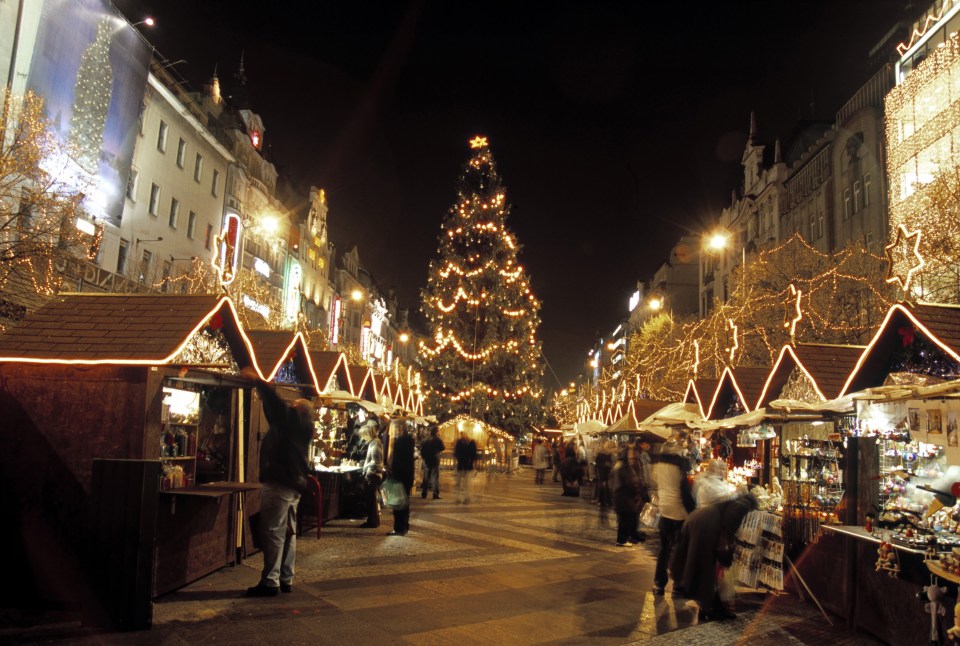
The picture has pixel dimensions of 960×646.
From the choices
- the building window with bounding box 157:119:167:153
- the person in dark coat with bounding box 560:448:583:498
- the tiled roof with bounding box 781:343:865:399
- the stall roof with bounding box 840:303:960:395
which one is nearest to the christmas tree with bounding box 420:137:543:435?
the person in dark coat with bounding box 560:448:583:498

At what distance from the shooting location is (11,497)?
7016 mm

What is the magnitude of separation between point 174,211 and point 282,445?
3460 cm

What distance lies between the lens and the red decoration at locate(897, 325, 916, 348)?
851 cm

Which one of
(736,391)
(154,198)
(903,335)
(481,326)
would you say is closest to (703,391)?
(736,391)

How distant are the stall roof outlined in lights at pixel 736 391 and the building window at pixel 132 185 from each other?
95.0ft

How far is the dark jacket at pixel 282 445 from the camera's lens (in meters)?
7.89

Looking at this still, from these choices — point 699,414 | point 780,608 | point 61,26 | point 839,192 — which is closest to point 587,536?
point 699,414

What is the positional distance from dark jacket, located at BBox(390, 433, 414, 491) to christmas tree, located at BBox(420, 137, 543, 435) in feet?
69.1

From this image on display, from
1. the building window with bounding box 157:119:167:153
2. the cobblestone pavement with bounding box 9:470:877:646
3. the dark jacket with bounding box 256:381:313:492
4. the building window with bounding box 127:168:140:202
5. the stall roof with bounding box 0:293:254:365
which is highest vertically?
the building window with bounding box 157:119:167:153

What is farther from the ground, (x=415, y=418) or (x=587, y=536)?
(x=415, y=418)

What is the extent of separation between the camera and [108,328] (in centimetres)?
777

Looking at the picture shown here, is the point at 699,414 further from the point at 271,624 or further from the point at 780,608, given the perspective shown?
the point at 271,624

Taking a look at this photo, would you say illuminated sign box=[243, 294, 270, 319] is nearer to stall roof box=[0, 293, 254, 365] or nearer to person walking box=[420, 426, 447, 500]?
person walking box=[420, 426, 447, 500]

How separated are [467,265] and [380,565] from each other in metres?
26.3
